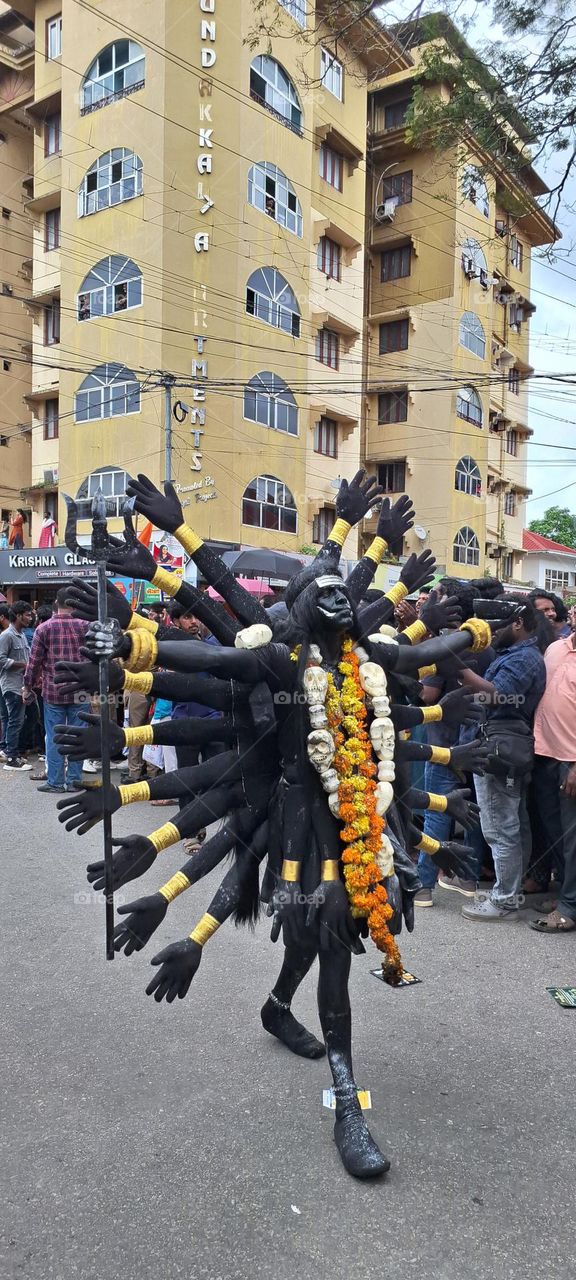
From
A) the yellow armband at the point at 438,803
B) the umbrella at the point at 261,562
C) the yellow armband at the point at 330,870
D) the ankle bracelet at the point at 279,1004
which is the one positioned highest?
the umbrella at the point at 261,562

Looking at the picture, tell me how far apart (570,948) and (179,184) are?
2056 cm

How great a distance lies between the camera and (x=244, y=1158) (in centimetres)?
291

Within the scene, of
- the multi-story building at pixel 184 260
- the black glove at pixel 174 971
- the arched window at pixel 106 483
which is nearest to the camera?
the black glove at pixel 174 971

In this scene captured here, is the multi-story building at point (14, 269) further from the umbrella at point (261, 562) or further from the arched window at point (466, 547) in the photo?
the arched window at point (466, 547)

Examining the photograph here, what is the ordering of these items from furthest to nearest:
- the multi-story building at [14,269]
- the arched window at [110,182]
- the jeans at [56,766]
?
the multi-story building at [14,269]
the arched window at [110,182]
the jeans at [56,766]

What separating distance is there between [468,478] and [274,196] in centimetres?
1172

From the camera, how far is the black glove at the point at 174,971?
278 centimetres

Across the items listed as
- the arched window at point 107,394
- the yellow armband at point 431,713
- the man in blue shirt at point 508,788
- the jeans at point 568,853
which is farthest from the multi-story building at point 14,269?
the yellow armband at point 431,713

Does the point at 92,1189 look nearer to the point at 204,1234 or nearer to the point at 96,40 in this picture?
the point at 204,1234

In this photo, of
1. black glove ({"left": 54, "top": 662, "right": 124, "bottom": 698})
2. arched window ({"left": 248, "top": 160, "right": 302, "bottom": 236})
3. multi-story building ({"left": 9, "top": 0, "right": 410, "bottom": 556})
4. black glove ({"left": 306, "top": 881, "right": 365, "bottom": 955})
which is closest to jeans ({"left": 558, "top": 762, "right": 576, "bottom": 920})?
black glove ({"left": 306, "top": 881, "right": 365, "bottom": 955})

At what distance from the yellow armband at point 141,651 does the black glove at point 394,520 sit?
1245mm

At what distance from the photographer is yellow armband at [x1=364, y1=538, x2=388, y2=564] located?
3.30 m

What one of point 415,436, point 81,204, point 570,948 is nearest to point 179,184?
point 81,204

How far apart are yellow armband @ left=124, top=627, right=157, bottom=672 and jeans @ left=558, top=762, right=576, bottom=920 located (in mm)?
3378
